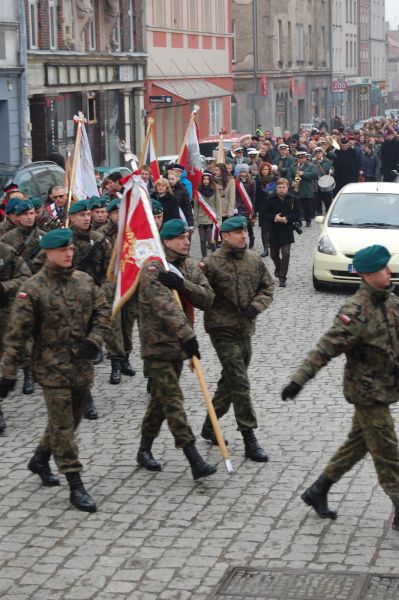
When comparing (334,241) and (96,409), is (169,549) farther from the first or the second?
(334,241)

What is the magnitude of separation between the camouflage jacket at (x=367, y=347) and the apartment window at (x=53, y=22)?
92.5 ft

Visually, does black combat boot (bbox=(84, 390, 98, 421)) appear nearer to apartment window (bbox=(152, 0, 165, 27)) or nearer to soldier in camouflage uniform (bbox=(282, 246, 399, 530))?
soldier in camouflage uniform (bbox=(282, 246, 399, 530))

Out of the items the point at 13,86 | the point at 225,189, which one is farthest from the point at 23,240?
the point at 13,86

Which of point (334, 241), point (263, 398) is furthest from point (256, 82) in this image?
point (263, 398)

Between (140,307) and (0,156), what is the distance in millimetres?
22234

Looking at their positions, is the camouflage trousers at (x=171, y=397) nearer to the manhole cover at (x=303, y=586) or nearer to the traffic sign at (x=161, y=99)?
the manhole cover at (x=303, y=586)

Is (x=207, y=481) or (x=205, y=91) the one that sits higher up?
(x=205, y=91)

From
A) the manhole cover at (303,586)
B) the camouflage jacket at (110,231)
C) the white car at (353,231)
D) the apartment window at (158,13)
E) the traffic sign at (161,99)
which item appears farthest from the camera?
the apartment window at (158,13)

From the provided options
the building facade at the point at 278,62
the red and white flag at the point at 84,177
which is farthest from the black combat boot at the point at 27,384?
the building facade at the point at 278,62

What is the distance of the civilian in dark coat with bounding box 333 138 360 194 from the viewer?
2806cm

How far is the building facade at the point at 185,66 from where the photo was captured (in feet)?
144

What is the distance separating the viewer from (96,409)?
443 inches

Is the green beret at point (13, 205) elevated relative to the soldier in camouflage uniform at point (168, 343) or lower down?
elevated

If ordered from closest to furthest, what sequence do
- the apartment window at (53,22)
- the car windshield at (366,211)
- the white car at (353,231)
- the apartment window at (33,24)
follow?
1. the white car at (353,231)
2. the car windshield at (366,211)
3. the apartment window at (33,24)
4. the apartment window at (53,22)
